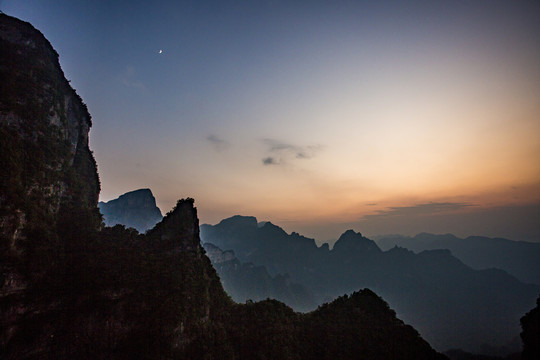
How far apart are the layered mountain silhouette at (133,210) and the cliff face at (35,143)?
15580 cm

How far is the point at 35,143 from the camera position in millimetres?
29703

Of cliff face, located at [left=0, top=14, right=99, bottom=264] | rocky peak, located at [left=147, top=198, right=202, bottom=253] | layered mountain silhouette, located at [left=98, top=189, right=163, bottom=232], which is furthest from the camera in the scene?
layered mountain silhouette, located at [left=98, top=189, right=163, bottom=232]

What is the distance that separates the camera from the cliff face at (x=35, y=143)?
24.0 meters

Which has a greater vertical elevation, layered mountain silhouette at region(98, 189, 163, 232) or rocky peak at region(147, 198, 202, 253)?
layered mountain silhouette at region(98, 189, 163, 232)

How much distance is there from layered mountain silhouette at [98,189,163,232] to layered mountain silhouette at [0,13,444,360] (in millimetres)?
154962

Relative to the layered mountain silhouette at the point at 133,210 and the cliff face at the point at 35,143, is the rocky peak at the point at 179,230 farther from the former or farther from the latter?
the layered mountain silhouette at the point at 133,210

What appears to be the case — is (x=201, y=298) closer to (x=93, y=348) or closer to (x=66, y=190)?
(x=93, y=348)

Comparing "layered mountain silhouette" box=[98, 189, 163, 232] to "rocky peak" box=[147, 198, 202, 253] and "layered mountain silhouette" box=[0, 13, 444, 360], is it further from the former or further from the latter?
"layered mountain silhouette" box=[0, 13, 444, 360]

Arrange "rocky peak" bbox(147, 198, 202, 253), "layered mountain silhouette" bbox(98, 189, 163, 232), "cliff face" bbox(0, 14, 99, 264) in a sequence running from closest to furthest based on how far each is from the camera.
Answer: "cliff face" bbox(0, 14, 99, 264)
"rocky peak" bbox(147, 198, 202, 253)
"layered mountain silhouette" bbox(98, 189, 163, 232)

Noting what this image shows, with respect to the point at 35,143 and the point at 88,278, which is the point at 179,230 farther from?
the point at 35,143

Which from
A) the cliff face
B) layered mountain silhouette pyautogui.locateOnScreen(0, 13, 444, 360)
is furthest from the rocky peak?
the cliff face

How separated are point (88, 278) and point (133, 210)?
17270cm

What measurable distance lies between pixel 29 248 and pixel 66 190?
11.7m

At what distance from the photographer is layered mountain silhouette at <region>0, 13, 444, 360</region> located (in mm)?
24125
